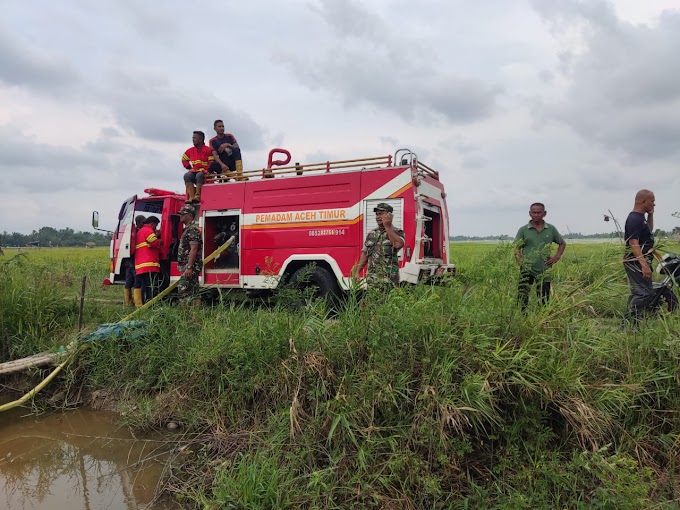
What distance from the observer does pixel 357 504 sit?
2.59 meters

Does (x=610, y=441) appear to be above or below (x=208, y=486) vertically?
above

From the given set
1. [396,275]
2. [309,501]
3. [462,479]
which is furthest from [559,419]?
[396,275]

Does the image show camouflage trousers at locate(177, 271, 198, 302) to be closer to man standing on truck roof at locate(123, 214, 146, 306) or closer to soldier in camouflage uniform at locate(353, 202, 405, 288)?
man standing on truck roof at locate(123, 214, 146, 306)

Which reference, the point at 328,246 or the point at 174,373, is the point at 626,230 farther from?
the point at 174,373

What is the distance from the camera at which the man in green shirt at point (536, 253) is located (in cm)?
360

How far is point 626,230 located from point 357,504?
3.63 meters

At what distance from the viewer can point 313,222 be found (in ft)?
22.2

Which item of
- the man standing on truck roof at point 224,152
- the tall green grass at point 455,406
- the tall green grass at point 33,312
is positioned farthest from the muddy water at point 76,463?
the man standing on truck roof at point 224,152

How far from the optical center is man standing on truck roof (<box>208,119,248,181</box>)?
26.9 feet

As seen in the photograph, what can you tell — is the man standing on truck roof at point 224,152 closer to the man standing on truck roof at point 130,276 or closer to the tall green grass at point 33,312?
the man standing on truck roof at point 130,276

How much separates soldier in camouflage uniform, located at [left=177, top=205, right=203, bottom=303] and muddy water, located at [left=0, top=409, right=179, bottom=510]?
2.35 m

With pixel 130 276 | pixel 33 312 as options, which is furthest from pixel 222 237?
pixel 33 312

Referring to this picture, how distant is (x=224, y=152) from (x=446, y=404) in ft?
22.1

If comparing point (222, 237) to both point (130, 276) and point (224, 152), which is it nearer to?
point (224, 152)
